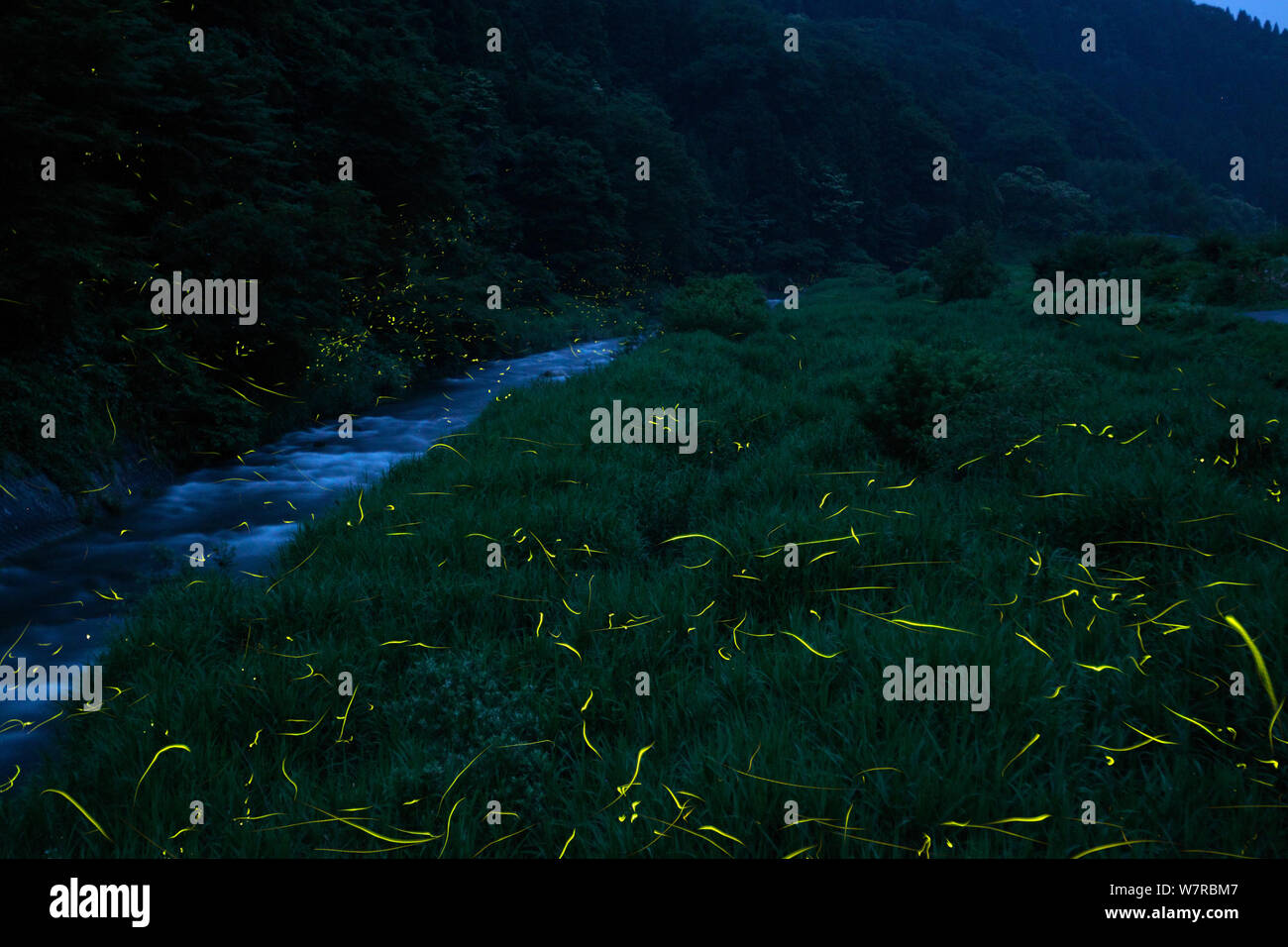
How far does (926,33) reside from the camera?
111812 mm

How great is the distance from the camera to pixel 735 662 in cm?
437

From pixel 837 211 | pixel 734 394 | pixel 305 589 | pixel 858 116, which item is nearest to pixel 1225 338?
pixel 734 394

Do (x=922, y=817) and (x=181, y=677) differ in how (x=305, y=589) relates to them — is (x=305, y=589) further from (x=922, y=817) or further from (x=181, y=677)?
(x=922, y=817)
